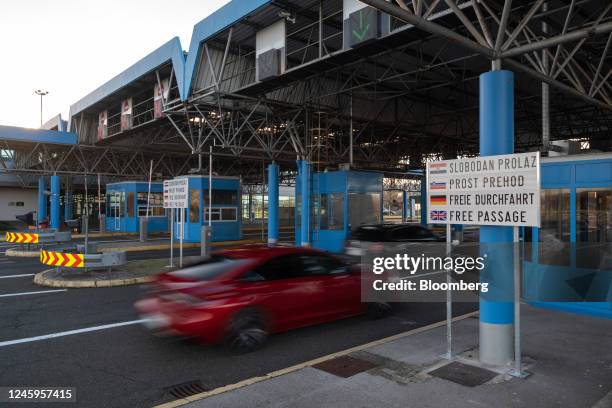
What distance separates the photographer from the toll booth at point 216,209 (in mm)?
24594

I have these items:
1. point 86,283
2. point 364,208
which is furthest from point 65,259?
point 364,208

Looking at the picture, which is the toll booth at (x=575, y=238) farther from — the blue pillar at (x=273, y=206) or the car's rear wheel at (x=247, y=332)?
the blue pillar at (x=273, y=206)

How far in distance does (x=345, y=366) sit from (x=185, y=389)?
77.1 inches

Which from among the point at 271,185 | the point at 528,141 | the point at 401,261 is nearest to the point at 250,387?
the point at 401,261

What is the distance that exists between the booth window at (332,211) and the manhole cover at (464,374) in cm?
1406

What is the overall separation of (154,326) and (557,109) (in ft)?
76.2

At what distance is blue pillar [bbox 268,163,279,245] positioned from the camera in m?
21.6

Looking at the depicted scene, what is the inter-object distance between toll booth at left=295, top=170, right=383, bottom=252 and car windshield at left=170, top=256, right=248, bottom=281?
1262 centimetres

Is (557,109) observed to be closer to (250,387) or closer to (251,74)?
(251,74)

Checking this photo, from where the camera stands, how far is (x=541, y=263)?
9023 millimetres

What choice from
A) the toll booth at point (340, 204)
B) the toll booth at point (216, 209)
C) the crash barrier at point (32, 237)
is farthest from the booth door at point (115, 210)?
the toll booth at point (340, 204)

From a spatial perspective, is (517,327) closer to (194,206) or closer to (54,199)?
(194,206)

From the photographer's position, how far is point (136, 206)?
31531mm

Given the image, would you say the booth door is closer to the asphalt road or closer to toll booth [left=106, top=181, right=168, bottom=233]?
toll booth [left=106, top=181, right=168, bottom=233]
